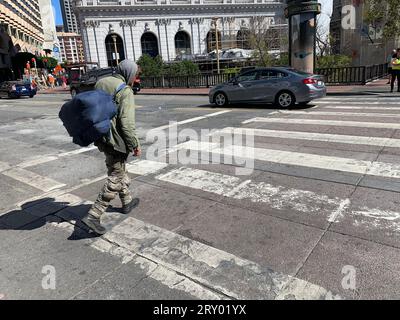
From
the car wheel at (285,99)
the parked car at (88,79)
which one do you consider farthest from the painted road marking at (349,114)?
the parked car at (88,79)

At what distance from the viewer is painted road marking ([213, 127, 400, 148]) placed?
7102 millimetres

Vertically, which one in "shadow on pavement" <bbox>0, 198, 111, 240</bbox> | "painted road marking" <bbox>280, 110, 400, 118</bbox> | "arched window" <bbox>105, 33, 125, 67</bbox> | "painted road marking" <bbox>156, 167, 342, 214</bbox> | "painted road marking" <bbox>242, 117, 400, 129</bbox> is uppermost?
"arched window" <bbox>105, 33, 125, 67</bbox>

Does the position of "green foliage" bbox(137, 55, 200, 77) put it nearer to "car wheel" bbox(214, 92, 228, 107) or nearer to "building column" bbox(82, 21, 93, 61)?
"car wheel" bbox(214, 92, 228, 107)

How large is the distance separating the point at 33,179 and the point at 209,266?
4372 millimetres

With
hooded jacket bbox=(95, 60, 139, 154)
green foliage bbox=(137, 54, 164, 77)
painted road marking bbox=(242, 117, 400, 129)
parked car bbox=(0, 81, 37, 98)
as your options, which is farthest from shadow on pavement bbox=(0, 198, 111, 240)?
green foliage bbox=(137, 54, 164, 77)

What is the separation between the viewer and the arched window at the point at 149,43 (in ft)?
217

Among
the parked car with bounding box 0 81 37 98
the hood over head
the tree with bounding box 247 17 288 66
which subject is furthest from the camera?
the tree with bounding box 247 17 288 66

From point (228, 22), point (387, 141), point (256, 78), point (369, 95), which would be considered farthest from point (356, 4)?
point (228, 22)

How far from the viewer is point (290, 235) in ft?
12.3

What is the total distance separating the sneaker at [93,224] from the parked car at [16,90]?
29.0 meters

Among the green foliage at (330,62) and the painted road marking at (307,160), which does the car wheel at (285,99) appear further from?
the green foliage at (330,62)

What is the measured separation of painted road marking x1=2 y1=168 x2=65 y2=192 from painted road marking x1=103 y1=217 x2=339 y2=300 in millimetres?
2246

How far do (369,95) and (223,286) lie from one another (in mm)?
14372

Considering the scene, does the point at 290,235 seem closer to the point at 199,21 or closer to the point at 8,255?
the point at 8,255
